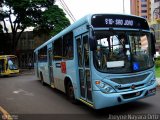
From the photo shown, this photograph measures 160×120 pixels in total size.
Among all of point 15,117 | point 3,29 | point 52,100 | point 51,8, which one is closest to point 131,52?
point 15,117

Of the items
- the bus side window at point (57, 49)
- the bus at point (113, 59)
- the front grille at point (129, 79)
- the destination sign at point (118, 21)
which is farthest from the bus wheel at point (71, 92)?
the destination sign at point (118, 21)

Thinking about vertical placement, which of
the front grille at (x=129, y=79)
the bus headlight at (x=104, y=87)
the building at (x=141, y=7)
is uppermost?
the building at (x=141, y=7)

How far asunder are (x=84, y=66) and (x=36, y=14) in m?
31.4

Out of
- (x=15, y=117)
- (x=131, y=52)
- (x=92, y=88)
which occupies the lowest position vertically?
(x=15, y=117)

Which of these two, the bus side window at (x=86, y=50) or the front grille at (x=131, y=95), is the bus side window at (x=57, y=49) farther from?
the front grille at (x=131, y=95)

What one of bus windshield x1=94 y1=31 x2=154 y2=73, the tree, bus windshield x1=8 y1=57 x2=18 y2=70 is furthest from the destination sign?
the tree

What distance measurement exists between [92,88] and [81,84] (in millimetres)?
1169

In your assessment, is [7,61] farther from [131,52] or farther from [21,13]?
[131,52]

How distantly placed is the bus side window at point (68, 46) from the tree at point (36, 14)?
2582 centimetres

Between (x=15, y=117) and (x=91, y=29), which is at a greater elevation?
(x=91, y=29)

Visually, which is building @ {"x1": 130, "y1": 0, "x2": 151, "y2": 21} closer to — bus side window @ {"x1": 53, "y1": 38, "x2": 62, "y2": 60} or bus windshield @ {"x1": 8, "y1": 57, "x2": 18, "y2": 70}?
bus windshield @ {"x1": 8, "y1": 57, "x2": 18, "y2": 70}

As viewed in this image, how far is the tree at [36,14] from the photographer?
3666cm

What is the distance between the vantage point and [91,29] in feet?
25.4

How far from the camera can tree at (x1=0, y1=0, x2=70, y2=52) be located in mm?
36656
